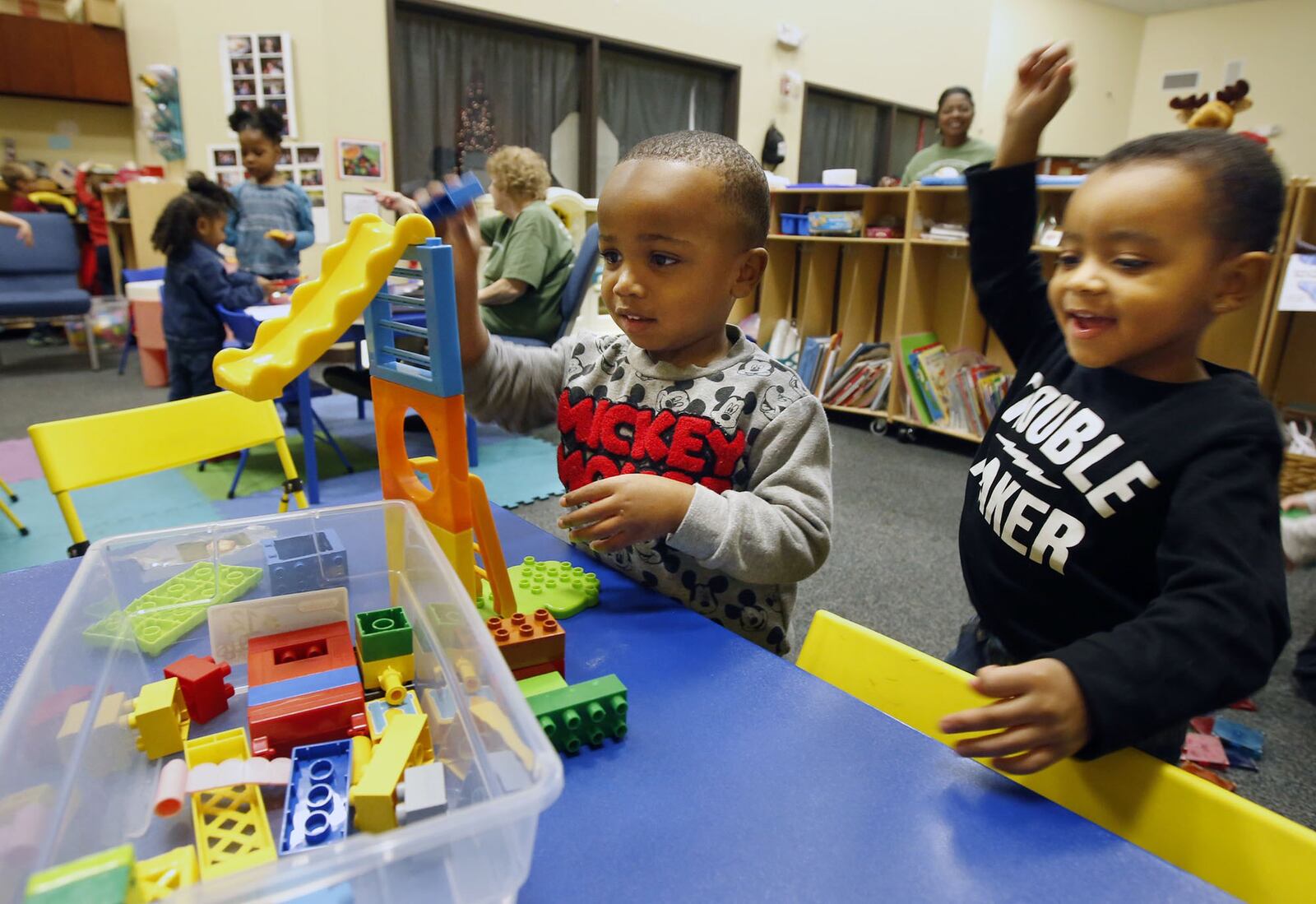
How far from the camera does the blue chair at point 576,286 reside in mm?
2645

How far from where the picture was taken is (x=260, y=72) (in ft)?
12.1

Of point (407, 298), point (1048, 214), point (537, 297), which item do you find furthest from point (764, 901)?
point (1048, 214)

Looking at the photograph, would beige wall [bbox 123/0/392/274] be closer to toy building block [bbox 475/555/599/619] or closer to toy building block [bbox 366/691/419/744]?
toy building block [bbox 475/555/599/619]

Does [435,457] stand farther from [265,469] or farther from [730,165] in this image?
[265,469]

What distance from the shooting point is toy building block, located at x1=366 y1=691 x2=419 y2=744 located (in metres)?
0.51

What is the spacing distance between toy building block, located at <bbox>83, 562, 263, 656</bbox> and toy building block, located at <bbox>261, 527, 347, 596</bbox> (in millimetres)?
30

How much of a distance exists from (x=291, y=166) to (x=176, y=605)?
374 cm

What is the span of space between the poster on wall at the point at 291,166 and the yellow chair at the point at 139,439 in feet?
9.66

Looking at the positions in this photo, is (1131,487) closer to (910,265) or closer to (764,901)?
(764,901)

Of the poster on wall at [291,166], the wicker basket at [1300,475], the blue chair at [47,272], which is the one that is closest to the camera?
the wicker basket at [1300,475]

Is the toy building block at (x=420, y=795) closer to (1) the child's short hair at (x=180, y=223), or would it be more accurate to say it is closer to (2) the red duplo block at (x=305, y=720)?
(2) the red duplo block at (x=305, y=720)

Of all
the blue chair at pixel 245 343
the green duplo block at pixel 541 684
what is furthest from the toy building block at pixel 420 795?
the blue chair at pixel 245 343

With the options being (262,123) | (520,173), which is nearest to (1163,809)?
(520,173)

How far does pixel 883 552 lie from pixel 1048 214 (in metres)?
1.49
